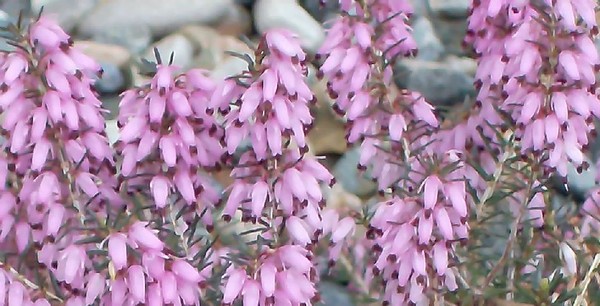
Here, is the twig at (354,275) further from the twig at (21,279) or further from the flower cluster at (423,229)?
the twig at (21,279)

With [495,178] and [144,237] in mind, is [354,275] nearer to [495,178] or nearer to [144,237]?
[495,178]

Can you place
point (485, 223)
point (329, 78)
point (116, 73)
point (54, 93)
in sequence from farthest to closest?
point (116, 73) < point (485, 223) < point (329, 78) < point (54, 93)

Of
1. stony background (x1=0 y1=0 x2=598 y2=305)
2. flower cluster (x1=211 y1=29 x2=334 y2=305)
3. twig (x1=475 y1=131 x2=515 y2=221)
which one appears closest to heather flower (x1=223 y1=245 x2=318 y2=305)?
flower cluster (x1=211 y1=29 x2=334 y2=305)

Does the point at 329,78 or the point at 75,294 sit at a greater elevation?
the point at 329,78

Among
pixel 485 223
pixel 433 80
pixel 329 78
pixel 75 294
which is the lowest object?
pixel 433 80

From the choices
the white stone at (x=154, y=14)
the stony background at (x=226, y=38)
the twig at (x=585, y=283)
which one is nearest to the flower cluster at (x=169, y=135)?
the twig at (x=585, y=283)

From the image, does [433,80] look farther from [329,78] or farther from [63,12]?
[329,78]

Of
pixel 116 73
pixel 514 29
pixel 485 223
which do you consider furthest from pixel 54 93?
pixel 116 73

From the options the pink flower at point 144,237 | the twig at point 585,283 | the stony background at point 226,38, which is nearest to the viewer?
the pink flower at point 144,237

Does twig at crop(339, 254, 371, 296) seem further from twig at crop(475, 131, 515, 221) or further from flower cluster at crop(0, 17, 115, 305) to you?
flower cluster at crop(0, 17, 115, 305)

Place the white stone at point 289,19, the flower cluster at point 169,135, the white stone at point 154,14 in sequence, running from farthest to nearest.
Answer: the white stone at point 154,14, the white stone at point 289,19, the flower cluster at point 169,135
